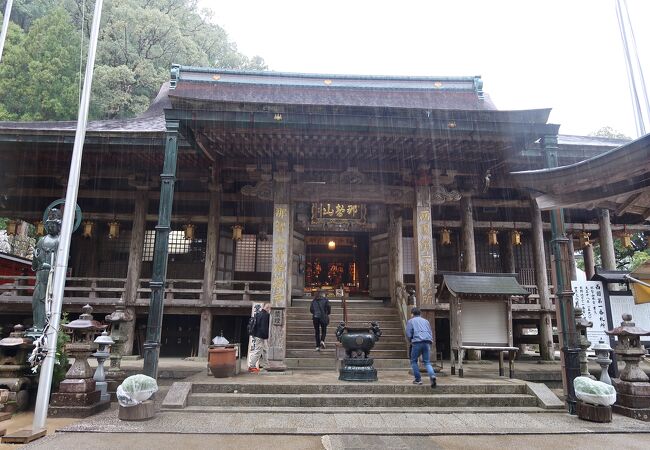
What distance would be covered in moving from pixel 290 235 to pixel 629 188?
751 cm

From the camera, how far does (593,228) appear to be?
1430 centimetres

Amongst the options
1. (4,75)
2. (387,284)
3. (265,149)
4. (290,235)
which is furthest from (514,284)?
(4,75)

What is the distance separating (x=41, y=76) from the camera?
21.4m

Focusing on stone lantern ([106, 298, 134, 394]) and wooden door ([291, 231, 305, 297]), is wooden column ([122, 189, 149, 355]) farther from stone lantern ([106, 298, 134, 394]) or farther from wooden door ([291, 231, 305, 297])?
wooden door ([291, 231, 305, 297])

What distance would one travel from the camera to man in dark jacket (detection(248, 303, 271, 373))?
31.3 ft

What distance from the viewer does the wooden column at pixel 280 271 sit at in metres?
9.81

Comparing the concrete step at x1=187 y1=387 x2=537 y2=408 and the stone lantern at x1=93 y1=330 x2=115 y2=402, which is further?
the stone lantern at x1=93 y1=330 x2=115 y2=402

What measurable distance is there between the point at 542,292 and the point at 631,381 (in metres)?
6.11

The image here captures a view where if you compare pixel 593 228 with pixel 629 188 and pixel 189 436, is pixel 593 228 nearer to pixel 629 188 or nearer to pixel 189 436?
pixel 629 188

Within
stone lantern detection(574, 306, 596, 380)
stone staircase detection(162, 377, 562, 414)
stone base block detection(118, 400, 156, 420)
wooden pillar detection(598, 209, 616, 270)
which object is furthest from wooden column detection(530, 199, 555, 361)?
stone base block detection(118, 400, 156, 420)

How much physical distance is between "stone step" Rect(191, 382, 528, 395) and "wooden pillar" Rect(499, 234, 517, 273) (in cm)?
805

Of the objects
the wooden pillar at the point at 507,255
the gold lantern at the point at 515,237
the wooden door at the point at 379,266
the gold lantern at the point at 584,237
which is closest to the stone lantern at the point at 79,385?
the wooden door at the point at 379,266

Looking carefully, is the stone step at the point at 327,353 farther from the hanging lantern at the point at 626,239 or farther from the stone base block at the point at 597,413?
the hanging lantern at the point at 626,239

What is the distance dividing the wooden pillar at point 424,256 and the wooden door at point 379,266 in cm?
287
